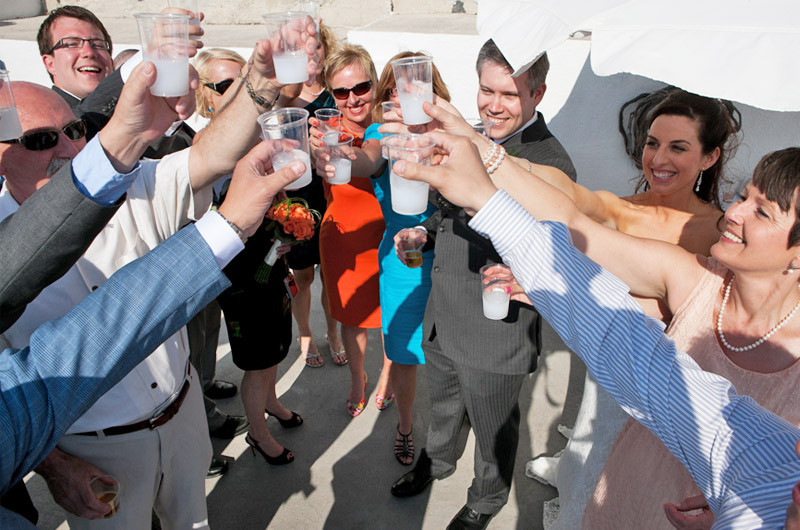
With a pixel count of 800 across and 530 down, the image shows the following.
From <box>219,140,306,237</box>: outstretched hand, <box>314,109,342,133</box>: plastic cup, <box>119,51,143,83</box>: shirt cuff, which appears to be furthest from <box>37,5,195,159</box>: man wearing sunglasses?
<box>219,140,306,237</box>: outstretched hand

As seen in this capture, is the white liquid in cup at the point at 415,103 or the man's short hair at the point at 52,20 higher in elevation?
the man's short hair at the point at 52,20

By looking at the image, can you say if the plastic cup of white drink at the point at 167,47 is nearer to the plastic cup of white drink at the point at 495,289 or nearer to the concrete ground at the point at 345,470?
the plastic cup of white drink at the point at 495,289

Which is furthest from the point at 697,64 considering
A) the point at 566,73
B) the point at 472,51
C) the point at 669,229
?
the point at 472,51

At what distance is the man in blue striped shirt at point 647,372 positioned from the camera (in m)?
1.10

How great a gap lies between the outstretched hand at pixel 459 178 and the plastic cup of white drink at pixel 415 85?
2.09 ft

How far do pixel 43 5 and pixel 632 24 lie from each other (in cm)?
1061

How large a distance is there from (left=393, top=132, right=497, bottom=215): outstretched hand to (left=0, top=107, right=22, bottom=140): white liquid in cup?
Answer: 1.40 m

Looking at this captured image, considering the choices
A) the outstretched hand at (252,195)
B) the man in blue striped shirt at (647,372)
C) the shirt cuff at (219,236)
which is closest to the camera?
the man in blue striped shirt at (647,372)

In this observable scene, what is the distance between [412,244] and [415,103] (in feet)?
3.34

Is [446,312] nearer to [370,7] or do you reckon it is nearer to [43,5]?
[370,7]

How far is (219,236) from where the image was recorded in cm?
147

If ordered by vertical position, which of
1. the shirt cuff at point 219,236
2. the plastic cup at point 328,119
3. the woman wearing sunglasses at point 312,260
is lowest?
the woman wearing sunglasses at point 312,260

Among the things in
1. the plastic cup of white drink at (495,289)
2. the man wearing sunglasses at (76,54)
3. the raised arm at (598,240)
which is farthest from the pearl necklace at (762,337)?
the man wearing sunglasses at (76,54)

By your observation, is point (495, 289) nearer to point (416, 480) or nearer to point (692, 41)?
point (692, 41)
